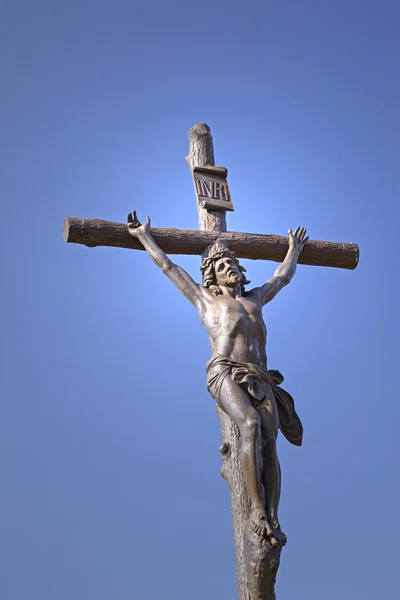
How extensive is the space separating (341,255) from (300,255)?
1.05 feet

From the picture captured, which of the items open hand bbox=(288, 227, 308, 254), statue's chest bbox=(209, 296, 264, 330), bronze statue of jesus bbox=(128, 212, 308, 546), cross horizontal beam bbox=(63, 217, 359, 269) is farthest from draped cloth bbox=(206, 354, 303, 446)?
open hand bbox=(288, 227, 308, 254)

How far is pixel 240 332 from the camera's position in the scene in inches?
227

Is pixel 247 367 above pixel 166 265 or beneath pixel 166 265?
beneath

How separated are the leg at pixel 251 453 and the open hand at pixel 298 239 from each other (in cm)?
174

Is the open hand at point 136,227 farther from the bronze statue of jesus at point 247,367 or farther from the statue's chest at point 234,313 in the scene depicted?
the statue's chest at point 234,313

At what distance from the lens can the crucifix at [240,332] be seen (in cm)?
519

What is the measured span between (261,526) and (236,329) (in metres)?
1.29

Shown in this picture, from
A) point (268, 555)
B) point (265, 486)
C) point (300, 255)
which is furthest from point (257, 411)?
point (300, 255)

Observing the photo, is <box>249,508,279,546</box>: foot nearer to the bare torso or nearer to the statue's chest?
the bare torso

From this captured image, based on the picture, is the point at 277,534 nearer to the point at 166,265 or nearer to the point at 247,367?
the point at 247,367

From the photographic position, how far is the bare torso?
A: 573 centimetres

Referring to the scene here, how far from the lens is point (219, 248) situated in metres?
6.35

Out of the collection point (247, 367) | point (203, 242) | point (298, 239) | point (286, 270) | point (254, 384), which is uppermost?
point (298, 239)

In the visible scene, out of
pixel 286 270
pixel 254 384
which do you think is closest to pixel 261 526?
pixel 254 384
